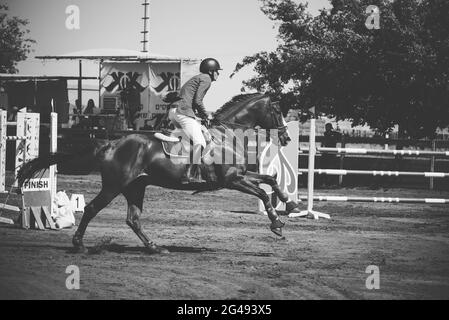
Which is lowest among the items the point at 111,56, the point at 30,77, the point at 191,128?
the point at 191,128

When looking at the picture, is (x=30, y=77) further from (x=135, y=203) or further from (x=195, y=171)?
(x=195, y=171)

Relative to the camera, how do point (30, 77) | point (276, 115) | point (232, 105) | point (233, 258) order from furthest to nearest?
point (30, 77), point (276, 115), point (232, 105), point (233, 258)

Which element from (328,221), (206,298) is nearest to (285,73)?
(328,221)

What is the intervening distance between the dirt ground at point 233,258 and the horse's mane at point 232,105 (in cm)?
203

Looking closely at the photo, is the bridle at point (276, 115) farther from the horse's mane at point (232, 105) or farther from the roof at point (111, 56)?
the roof at point (111, 56)

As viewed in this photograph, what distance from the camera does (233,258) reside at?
33.0ft

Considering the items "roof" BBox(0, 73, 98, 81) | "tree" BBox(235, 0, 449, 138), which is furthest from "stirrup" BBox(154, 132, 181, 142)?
"roof" BBox(0, 73, 98, 81)

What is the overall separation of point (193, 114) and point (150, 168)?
1010mm

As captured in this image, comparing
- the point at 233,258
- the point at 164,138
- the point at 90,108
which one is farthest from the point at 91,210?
the point at 90,108

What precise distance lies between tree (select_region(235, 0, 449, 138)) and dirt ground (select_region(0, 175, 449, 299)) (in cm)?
889

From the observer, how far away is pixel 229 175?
10672 millimetres

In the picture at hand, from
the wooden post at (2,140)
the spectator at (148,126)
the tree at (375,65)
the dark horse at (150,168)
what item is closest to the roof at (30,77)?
the spectator at (148,126)
